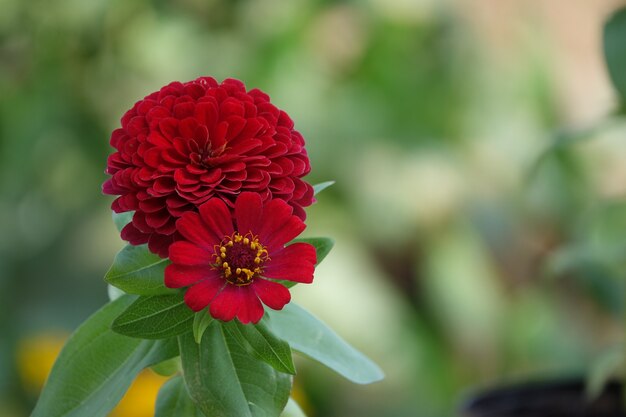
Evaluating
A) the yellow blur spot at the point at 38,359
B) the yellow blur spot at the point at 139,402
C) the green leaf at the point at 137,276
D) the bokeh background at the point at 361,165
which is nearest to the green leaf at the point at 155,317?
the green leaf at the point at 137,276

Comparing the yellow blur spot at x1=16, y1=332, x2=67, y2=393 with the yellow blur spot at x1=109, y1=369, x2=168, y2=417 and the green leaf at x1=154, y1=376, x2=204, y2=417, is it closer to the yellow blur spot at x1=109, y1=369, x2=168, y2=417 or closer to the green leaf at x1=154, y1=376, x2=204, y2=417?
the yellow blur spot at x1=109, y1=369, x2=168, y2=417

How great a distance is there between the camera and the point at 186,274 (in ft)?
1.11

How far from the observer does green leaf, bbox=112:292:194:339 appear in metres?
0.36

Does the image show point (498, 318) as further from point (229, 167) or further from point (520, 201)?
point (229, 167)

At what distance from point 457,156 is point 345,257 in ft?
0.87

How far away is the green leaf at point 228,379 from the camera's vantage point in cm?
36

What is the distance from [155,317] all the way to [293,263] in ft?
0.19

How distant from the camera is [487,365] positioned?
1561mm

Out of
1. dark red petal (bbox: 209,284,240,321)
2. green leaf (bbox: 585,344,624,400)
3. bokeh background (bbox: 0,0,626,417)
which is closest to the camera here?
dark red petal (bbox: 209,284,240,321)

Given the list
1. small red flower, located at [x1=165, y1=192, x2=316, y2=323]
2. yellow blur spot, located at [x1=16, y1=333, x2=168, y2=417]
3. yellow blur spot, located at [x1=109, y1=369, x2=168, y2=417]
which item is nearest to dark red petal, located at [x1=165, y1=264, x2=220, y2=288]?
small red flower, located at [x1=165, y1=192, x2=316, y2=323]

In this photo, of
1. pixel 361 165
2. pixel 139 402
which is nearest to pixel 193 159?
pixel 139 402

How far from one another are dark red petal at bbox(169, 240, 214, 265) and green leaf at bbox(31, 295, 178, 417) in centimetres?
7

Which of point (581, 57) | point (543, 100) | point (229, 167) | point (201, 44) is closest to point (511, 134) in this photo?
point (543, 100)

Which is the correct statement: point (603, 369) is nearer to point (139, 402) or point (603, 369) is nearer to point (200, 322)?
point (200, 322)
